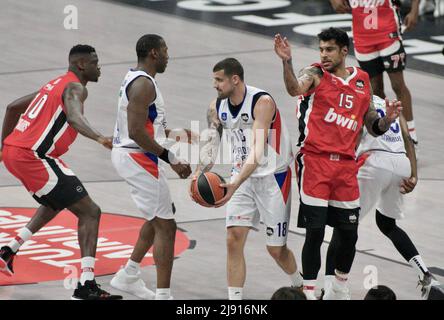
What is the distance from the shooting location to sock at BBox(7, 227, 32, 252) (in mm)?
10844

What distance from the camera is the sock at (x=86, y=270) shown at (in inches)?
402

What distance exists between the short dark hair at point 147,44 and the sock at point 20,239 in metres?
1.83

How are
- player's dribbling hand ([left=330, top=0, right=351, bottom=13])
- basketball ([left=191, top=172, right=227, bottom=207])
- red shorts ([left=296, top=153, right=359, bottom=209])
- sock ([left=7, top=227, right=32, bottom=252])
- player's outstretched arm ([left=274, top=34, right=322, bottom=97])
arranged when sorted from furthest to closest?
player's dribbling hand ([left=330, top=0, right=351, bottom=13]), sock ([left=7, top=227, right=32, bottom=252]), red shorts ([left=296, top=153, right=359, bottom=209]), basketball ([left=191, top=172, right=227, bottom=207]), player's outstretched arm ([left=274, top=34, right=322, bottom=97])

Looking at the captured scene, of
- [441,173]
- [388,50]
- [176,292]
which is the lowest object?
[176,292]

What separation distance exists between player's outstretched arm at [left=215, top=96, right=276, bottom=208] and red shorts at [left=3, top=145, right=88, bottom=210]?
1.36 meters

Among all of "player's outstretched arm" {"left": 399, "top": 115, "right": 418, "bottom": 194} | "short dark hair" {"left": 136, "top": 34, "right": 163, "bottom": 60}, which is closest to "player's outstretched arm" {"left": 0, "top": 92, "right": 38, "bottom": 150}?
"short dark hair" {"left": 136, "top": 34, "right": 163, "bottom": 60}

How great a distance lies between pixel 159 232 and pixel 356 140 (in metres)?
1.72

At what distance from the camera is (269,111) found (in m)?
10.0

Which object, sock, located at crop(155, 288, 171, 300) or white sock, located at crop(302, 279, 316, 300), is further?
sock, located at crop(155, 288, 171, 300)

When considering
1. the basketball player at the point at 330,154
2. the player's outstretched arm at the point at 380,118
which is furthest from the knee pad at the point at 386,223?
the player's outstretched arm at the point at 380,118

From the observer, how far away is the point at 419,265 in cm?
1062

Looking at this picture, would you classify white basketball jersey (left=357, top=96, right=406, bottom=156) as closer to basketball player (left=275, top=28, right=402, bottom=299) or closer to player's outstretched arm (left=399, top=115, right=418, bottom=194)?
player's outstretched arm (left=399, top=115, right=418, bottom=194)
